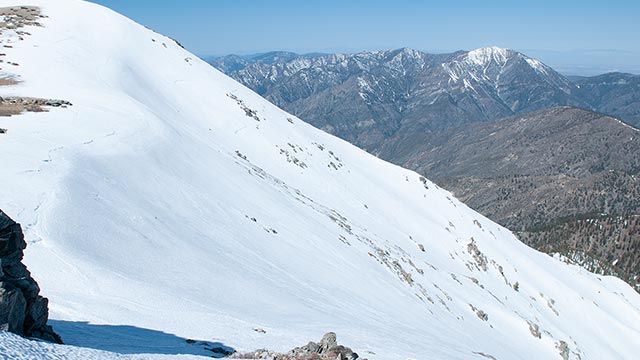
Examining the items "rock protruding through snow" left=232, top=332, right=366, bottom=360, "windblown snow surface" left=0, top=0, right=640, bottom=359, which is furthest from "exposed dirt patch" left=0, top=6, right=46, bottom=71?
"rock protruding through snow" left=232, top=332, right=366, bottom=360

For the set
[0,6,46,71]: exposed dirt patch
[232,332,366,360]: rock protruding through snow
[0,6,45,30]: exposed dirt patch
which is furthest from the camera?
[0,6,45,30]: exposed dirt patch

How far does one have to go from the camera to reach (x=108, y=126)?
1289 inches

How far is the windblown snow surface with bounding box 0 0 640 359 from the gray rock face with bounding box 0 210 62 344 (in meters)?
0.89

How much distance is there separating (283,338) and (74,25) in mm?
63876

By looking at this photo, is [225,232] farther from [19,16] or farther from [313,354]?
[19,16]

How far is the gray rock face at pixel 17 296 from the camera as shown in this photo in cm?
984

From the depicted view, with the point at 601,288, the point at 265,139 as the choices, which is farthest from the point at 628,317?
the point at 265,139

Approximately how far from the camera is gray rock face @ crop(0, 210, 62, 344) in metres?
9.84

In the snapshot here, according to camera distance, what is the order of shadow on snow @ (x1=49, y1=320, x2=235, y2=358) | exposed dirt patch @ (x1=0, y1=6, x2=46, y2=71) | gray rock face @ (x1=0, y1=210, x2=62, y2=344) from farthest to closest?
exposed dirt patch @ (x1=0, y1=6, x2=46, y2=71) < shadow on snow @ (x1=49, y1=320, x2=235, y2=358) < gray rock face @ (x1=0, y1=210, x2=62, y2=344)

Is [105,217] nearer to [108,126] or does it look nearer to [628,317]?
[108,126]

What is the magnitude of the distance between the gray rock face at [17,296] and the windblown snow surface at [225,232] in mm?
888

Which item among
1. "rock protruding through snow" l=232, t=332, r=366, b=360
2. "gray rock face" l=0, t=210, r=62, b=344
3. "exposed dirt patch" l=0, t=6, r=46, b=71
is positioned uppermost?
"exposed dirt patch" l=0, t=6, r=46, b=71

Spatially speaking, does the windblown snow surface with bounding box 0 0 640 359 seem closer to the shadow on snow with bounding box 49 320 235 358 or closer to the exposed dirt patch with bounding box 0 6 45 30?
the shadow on snow with bounding box 49 320 235 358

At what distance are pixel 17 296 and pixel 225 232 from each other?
16.4 metres
